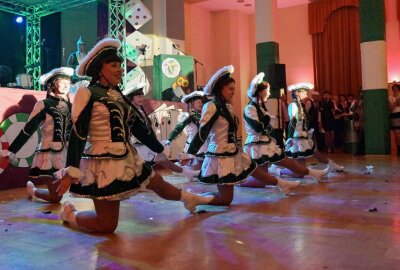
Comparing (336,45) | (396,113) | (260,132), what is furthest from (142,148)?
(336,45)

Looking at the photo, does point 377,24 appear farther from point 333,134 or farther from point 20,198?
point 20,198

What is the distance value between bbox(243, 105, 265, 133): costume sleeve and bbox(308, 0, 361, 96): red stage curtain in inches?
341

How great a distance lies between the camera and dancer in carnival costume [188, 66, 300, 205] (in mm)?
3746

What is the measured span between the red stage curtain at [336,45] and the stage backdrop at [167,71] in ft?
15.5

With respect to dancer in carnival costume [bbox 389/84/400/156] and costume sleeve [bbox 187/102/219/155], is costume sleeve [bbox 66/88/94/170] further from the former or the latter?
dancer in carnival costume [bbox 389/84/400/156]

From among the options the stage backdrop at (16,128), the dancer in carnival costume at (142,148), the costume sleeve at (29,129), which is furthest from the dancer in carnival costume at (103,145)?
the stage backdrop at (16,128)

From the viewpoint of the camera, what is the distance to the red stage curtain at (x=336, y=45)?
1239 centimetres

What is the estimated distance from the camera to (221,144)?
384 centimetres

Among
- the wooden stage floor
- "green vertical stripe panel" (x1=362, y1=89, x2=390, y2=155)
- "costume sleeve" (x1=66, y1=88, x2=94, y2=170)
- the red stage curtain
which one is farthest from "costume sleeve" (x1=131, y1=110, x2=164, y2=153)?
the red stage curtain

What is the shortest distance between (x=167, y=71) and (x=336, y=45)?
18.6 ft

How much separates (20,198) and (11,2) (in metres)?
7.43

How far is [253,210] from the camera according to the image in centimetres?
369

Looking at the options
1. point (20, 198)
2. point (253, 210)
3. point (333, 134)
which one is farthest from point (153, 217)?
point (333, 134)

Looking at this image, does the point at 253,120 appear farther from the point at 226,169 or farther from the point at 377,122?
the point at 377,122
